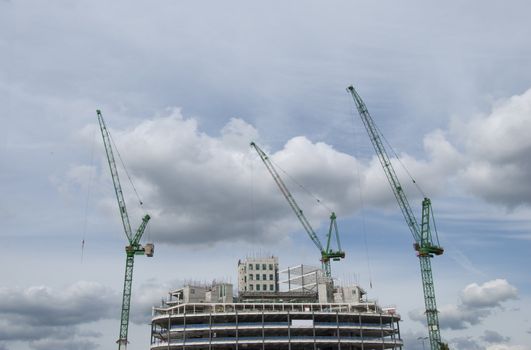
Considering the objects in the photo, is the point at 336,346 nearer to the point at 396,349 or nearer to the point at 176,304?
the point at 396,349

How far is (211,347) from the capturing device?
6934 inches

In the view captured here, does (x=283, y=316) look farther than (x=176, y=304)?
No

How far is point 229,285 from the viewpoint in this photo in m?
199

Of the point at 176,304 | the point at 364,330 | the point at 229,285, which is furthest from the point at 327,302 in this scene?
the point at 176,304

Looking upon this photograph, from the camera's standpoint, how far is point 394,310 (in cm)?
19762

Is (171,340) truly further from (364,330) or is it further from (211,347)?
(364,330)

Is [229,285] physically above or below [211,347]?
above

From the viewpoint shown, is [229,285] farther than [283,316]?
Yes

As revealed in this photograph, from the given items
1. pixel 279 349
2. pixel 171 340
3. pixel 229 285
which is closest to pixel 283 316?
pixel 279 349

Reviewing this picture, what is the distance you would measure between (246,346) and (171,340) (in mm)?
25303

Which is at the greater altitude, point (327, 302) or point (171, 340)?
point (327, 302)

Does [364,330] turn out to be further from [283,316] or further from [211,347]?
[211,347]

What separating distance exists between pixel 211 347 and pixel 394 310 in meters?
67.4

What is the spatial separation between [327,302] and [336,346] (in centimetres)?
2136
